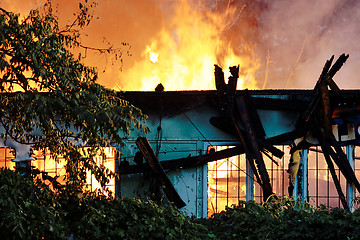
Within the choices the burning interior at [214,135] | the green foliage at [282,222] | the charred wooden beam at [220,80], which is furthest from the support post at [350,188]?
the charred wooden beam at [220,80]

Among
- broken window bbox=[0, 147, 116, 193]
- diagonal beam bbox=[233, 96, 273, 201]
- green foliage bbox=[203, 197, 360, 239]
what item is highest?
diagonal beam bbox=[233, 96, 273, 201]

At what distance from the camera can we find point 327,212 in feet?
31.9

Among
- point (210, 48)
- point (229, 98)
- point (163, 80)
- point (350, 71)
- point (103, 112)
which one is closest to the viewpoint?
point (103, 112)

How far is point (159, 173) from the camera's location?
12.2m

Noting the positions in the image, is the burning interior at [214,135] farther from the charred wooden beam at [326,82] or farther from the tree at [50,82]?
the tree at [50,82]

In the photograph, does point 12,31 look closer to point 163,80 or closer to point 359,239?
point 359,239

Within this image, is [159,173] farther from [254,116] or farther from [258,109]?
[258,109]

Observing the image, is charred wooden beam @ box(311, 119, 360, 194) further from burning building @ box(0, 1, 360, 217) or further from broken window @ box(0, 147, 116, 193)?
broken window @ box(0, 147, 116, 193)

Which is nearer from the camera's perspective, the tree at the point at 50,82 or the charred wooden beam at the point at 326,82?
the tree at the point at 50,82

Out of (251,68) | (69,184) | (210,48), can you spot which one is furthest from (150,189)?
(251,68)

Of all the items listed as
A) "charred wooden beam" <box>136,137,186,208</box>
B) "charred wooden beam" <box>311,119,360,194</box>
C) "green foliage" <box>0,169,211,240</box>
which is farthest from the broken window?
"charred wooden beam" <box>311,119,360,194</box>

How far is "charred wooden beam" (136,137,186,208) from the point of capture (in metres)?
12.0

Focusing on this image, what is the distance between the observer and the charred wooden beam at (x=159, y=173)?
1198cm

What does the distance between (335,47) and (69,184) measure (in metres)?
20.0
